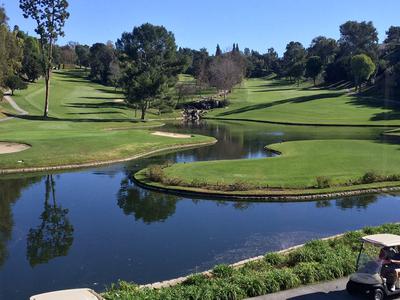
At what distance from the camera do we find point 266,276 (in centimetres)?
1764

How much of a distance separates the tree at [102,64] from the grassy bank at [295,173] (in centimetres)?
12696

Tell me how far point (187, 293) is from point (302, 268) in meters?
4.89

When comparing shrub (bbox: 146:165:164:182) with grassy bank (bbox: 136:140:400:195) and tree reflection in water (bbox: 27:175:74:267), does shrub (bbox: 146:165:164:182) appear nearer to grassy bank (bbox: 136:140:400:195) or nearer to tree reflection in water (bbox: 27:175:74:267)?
grassy bank (bbox: 136:140:400:195)

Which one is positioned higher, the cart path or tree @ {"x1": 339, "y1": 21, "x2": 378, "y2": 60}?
tree @ {"x1": 339, "y1": 21, "x2": 378, "y2": 60}

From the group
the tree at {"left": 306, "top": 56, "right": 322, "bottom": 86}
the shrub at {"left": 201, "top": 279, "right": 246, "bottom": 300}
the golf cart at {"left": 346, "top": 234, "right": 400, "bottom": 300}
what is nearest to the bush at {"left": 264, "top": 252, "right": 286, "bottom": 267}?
the golf cart at {"left": 346, "top": 234, "right": 400, "bottom": 300}

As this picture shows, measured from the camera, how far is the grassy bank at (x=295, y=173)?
123 ft

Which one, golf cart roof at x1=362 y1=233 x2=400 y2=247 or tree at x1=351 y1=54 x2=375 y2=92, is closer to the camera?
golf cart roof at x1=362 y1=233 x2=400 y2=247

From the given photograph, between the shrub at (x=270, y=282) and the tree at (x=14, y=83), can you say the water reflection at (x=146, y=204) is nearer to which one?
the shrub at (x=270, y=282)

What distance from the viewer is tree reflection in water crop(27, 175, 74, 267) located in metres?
23.8

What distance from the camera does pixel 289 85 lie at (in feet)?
637

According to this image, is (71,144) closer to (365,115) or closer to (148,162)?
(148,162)

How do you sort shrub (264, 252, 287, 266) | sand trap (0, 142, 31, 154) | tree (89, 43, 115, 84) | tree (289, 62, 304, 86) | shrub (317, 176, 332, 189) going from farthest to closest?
tree (289, 62, 304, 86)
tree (89, 43, 115, 84)
sand trap (0, 142, 31, 154)
shrub (317, 176, 332, 189)
shrub (264, 252, 287, 266)

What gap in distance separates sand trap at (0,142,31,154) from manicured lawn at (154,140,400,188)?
17.4m

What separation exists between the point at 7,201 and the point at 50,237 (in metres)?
10.2
